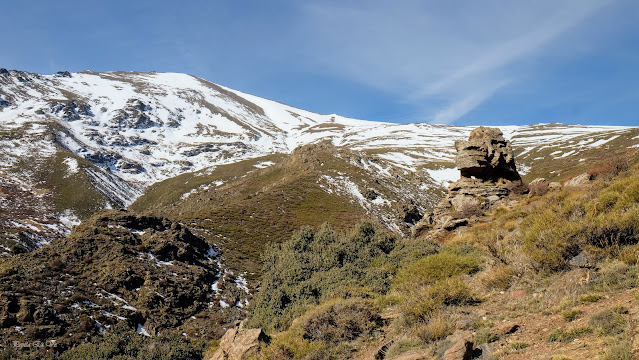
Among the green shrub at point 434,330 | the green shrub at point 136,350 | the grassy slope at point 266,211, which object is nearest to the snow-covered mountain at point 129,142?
the grassy slope at point 266,211

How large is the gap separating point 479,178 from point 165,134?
6220 inches

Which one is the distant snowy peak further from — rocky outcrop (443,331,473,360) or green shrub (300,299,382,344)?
rocky outcrop (443,331,473,360)

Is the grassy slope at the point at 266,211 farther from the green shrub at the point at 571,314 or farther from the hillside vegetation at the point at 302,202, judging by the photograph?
the green shrub at the point at 571,314

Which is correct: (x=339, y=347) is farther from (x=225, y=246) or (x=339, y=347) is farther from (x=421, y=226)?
(x=225, y=246)

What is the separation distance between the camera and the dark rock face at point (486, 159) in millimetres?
21281

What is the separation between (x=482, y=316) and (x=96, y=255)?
22.1m

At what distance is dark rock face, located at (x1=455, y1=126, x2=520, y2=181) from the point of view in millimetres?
21281

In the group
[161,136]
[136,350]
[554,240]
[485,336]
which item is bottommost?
[136,350]

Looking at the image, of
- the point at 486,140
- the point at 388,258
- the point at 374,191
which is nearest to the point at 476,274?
the point at 388,258

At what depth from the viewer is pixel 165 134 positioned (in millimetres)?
157750

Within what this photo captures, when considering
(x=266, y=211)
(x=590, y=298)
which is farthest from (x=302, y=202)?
(x=590, y=298)

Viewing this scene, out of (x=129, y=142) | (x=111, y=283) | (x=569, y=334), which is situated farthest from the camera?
(x=129, y=142)

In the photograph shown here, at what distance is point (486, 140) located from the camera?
2206 centimetres

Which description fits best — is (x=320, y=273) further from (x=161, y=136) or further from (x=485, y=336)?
(x=161, y=136)
